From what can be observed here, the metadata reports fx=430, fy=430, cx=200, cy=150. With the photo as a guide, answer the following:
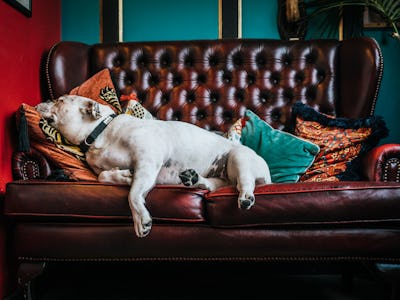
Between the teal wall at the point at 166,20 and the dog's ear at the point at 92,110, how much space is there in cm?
119

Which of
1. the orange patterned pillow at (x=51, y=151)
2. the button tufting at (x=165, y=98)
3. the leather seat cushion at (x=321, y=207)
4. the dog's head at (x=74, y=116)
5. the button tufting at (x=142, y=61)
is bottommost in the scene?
the leather seat cushion at (x=321, y=207)

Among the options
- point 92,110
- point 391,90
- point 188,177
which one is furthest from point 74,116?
point 391,90

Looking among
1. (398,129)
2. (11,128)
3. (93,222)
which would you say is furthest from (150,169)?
(398,129)

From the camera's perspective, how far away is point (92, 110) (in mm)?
1983

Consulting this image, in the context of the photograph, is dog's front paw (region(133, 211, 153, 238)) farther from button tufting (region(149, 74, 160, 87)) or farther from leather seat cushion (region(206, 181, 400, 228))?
button tufting (region(149, 74, 160, 87))

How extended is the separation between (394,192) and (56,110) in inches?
60.3

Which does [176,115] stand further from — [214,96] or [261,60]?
[261,60]

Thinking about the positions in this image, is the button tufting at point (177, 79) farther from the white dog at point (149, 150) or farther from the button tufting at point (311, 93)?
the button tufting at point (311, 93)

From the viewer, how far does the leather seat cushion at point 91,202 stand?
5.57 ft

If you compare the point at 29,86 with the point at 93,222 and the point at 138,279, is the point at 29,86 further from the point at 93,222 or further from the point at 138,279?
the point at 138,279

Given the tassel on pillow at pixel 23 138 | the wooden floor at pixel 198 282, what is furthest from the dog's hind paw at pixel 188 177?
the tassel on pillow at pixel 23 138

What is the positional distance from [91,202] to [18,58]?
3.31 ft

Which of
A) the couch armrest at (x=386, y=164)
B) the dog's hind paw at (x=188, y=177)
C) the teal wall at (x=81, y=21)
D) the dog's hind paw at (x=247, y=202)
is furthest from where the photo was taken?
the teal wall at (x=81, y=21)

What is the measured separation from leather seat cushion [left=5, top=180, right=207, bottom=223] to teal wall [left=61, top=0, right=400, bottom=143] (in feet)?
5.32
